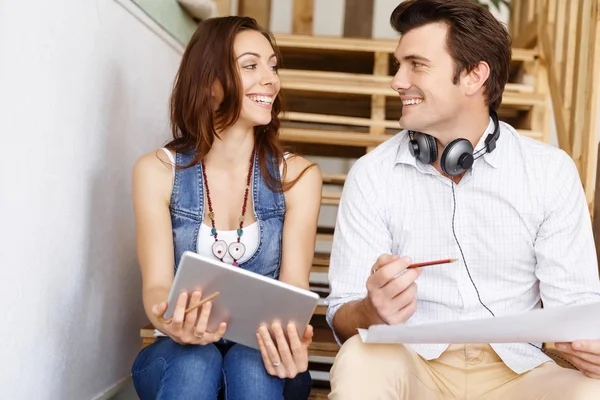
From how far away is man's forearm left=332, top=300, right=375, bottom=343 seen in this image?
3.96ft

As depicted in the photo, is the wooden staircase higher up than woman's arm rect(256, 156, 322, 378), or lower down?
higher up

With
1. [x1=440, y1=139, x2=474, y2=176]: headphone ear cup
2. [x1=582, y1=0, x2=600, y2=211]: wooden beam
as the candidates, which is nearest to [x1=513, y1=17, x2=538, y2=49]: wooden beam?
[x1=582, y1=0, x2=600, y2=211]: wooden beam

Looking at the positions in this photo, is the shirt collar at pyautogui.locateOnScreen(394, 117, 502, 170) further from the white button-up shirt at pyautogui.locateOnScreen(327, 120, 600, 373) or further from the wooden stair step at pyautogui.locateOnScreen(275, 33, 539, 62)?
the wooden stair step at pyautogui.locateOnScreen(275, 33, 539, 62)

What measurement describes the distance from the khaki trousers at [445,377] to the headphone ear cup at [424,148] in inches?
14.4

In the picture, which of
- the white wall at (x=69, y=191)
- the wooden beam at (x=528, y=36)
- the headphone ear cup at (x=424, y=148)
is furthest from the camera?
the wooden beam at (x=528, y=36)

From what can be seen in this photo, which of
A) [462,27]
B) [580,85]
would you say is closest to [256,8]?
[580,85]

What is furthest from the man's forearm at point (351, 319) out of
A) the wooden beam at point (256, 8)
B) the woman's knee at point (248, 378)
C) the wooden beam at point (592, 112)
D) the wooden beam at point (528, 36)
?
the wooden beam at point (256, 8)

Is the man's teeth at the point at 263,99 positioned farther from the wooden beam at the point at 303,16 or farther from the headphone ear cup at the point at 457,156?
the wooden beam at the point at 303,16

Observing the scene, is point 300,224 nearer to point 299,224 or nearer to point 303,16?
point 299,224

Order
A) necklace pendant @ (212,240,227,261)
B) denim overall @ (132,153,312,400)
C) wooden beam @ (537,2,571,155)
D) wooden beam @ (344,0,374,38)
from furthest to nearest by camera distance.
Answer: wooden beam @ (344,0,374,38)
wooden beam @ (537,2,571,155)
necklace pendant @ (212,240,227,261)
denim overall @ (132,153,312,400)

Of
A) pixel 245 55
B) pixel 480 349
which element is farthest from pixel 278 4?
pixel 480 349

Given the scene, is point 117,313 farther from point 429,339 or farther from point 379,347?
point 429,339

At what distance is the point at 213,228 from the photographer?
1539mm

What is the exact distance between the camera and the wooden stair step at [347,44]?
2.49 meters
